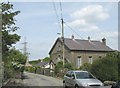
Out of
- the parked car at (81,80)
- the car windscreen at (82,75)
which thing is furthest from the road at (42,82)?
the car windscreen at (82,75)

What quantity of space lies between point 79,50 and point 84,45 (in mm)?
3751

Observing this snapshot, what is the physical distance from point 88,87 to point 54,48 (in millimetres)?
53470

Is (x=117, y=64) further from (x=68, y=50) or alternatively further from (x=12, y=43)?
(x=68, y=50)

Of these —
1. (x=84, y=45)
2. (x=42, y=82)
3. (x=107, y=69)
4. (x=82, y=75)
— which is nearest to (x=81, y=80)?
(x=82, y=75)

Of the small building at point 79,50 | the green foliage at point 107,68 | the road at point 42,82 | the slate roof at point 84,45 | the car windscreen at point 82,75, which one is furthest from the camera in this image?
the slate roof at point 84,45

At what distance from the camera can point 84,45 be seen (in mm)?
70625

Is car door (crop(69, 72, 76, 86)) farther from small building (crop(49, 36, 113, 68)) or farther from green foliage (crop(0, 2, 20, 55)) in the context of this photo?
small building (crop(49, 36, 113, 68))

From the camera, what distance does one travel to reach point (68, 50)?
67.1m

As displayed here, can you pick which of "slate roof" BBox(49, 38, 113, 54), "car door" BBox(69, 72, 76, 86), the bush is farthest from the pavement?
"slate roof" BBox(49, 38, 113, 54)

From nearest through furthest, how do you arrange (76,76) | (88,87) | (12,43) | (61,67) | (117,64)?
(88,87) → (76,76) → (12,43) → (117,64) → (61,67)

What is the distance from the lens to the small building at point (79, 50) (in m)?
66.9

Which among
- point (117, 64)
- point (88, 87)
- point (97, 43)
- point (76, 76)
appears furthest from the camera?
point (97, 43)

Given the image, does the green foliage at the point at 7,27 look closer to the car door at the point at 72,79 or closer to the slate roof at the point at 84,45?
the car door at the point at 72,79

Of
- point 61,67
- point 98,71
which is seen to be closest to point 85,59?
point 61,67
